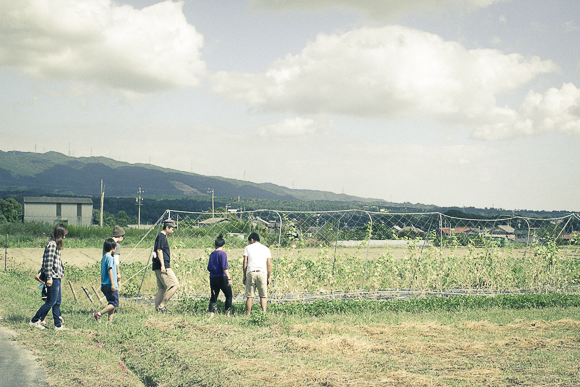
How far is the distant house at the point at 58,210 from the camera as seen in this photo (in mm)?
84375

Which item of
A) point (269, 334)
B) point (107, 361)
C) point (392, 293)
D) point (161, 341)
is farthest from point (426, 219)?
point (107, 361)

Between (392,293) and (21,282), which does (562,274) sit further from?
(21,282)

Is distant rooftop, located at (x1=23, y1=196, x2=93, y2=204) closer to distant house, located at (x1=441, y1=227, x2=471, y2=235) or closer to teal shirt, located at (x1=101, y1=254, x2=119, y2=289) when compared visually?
distant house, located at (x1=441, y1=227, x2=471, y2=235)

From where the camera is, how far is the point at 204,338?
7117mm

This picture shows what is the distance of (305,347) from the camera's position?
676 centimetres

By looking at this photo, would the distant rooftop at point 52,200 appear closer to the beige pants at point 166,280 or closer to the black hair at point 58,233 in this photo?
the beige pants at point 166,280

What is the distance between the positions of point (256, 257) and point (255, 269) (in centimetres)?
24

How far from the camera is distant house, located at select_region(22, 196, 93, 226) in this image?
3322 inches

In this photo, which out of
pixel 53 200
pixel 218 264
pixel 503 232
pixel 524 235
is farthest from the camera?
pixel 53 200

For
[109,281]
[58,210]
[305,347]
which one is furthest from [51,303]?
[58,210]

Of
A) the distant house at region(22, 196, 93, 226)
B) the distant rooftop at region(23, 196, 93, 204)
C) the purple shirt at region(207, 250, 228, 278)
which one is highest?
the distant rooftop at region(23, 196, 93, 204)

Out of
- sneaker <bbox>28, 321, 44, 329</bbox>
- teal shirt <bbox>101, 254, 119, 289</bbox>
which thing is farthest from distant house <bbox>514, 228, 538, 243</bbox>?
sneaker <bbox>28, 321, 44, 329</bbox>

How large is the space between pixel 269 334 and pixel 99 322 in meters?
3.23

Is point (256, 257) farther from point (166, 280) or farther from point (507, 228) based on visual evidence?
point (507, 228)
